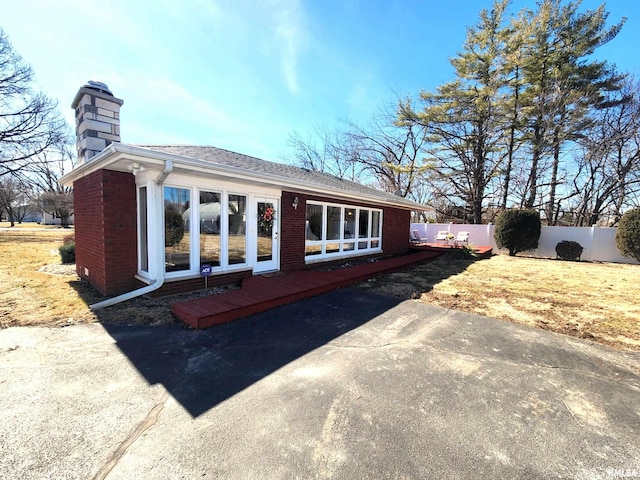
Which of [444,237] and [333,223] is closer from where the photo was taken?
[333,223]

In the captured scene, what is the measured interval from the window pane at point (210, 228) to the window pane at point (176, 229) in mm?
273

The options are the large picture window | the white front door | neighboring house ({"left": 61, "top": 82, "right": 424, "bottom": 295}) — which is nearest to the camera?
neighboring house ({"left": 61, "top": 82, "right": 424, "bottom": 295})

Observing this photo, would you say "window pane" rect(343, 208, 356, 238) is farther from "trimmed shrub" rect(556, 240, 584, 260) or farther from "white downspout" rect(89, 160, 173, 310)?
"trimmed shrub" rect(556, 240, 584, 260)

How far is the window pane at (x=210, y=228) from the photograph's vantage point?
571 centimetres

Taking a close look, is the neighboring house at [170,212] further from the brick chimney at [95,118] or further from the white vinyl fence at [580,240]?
the white vinyl fence at [580,240]

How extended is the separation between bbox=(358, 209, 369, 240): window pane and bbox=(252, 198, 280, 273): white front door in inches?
158

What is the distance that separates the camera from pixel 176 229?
17.8 ft

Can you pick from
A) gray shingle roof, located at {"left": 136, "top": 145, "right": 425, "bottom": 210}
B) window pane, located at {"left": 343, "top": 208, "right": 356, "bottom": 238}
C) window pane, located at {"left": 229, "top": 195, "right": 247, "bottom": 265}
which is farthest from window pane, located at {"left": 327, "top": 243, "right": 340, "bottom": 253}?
window pane, located at {"left": 229, "top": 195, "right": 247, "bottom": 265}

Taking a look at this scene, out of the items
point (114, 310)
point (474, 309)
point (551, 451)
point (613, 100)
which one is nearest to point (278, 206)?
point (114, 310)

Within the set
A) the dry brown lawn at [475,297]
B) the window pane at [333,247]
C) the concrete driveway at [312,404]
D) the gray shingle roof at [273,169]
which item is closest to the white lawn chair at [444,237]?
the gray shingle roof at [273,169]

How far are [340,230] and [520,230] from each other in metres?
9.76

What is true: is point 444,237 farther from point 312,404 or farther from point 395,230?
point 312,404

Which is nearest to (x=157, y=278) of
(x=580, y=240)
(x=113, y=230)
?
(x=113, y=230)

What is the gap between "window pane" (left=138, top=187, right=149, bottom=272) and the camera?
5324 millimetres
